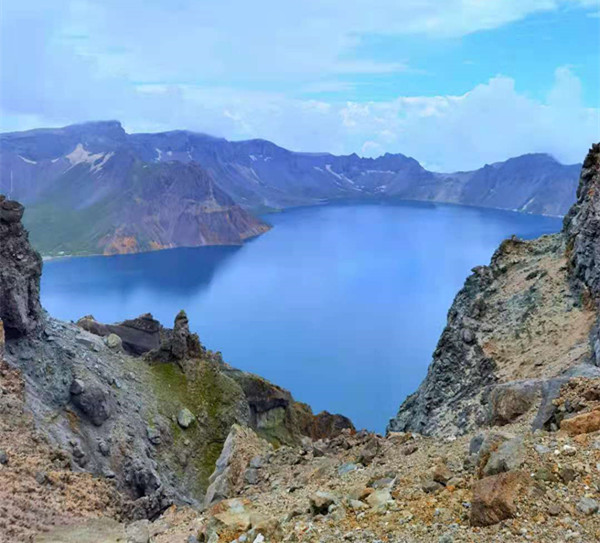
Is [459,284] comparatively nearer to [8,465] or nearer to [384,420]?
[384,420]

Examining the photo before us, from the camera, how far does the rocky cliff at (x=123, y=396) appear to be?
4106 centimetres

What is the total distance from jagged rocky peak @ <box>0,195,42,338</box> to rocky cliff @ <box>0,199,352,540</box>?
0.22ft

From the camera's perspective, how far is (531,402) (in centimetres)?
2011

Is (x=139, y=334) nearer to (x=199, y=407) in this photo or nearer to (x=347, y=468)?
(x=199, y=407)

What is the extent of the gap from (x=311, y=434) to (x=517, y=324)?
33941 millimetres

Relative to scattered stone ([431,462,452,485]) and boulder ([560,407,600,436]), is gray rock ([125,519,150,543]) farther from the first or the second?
boulder ([560,407,600,436])

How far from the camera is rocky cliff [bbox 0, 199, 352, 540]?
4106 cm

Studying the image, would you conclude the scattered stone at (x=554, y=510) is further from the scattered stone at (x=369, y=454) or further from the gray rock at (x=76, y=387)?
the gray rock at (x=76, y=387)

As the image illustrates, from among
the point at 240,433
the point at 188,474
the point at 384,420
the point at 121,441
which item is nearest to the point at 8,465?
the point at 240,433

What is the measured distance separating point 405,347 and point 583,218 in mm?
70860

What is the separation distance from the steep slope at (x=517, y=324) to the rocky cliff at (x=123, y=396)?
15.9 meters

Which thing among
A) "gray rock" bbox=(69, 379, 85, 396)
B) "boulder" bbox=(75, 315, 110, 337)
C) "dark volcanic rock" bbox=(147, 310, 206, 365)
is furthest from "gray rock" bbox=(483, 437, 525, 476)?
"boulder" bbox=(75, 315, 110, 337)

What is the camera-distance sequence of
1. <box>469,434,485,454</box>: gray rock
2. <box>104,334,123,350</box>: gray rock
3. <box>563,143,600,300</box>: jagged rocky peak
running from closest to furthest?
<box>469,434,485,454</box>: gray rock < <box>563,143,600,300</box>: jagged rocky peak < <box>104,334,123,350</box>: gray rock

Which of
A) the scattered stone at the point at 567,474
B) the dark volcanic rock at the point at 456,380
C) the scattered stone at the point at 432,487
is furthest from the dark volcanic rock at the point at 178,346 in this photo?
the scattered stone at the point at 567,474
